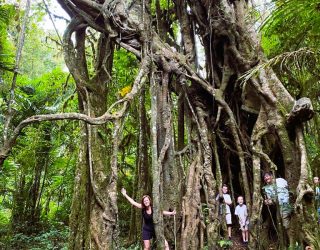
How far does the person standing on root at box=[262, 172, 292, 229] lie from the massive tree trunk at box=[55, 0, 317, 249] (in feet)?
0.42

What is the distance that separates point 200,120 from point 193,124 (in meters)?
0.14

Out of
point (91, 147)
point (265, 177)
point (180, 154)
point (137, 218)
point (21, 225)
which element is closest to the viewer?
point (91, 147)

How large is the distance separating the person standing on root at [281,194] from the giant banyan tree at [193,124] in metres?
0.11

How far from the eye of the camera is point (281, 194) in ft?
16.3

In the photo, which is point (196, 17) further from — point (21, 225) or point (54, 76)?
point (21, 225)

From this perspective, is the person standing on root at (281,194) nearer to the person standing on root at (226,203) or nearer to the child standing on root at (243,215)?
the child standing on root at (243,215)

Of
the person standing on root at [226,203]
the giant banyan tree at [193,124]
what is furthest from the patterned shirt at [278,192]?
the person standing on root at [226,203]

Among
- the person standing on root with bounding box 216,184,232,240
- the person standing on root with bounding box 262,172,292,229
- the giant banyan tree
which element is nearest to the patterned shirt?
the person standing on root with bounding box 262,172,292,229

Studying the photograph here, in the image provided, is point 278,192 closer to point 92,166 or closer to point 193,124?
point 193,124

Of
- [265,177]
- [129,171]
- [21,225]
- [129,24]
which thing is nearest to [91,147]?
[129,24]

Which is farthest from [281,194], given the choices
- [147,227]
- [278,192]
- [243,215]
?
[147,227]

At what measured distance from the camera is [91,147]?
481cm

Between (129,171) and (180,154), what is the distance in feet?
17.8

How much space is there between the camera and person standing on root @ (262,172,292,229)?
4820mm
